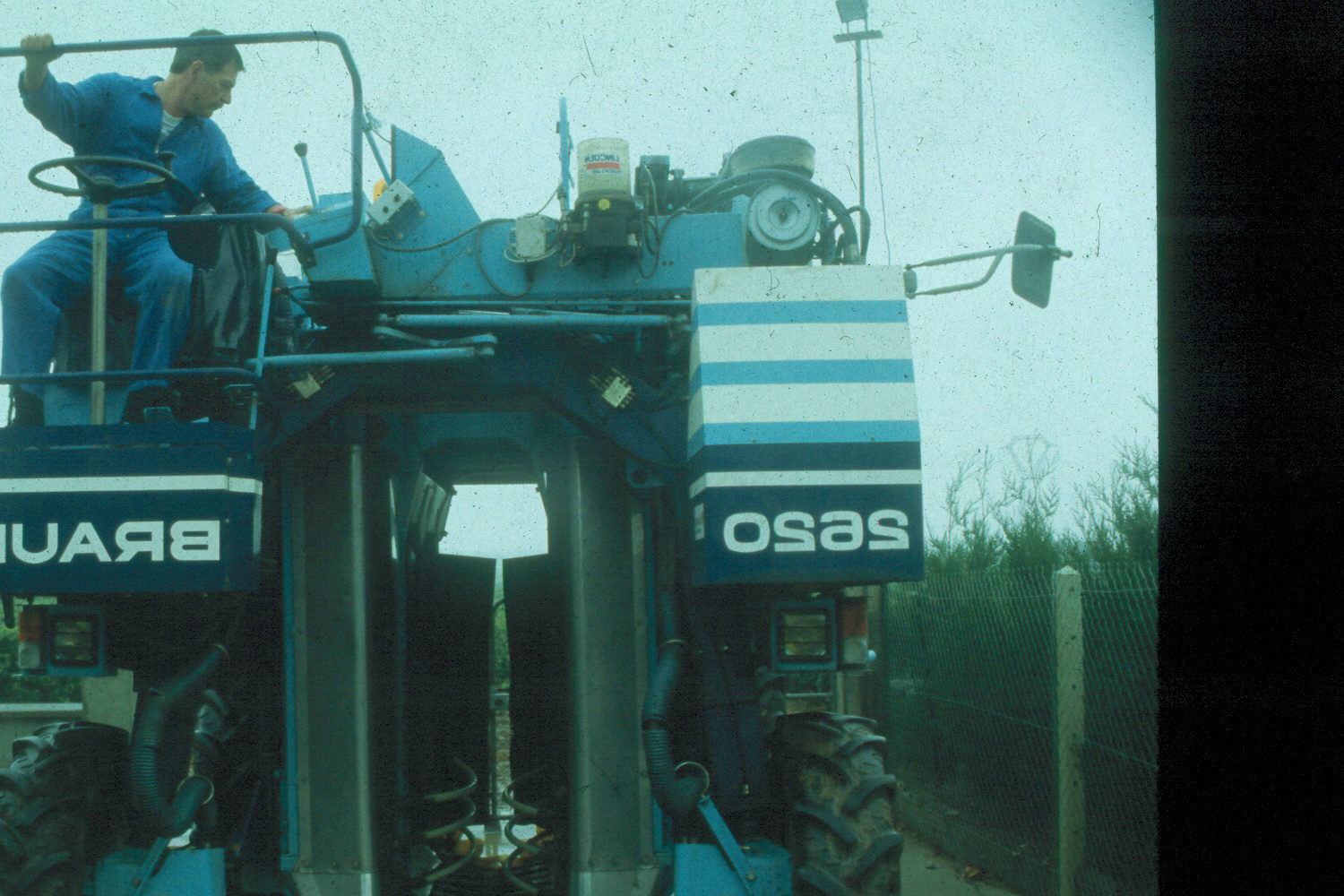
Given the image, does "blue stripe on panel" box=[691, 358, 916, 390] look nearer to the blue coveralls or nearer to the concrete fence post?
the blue coveralls

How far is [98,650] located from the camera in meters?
3.62

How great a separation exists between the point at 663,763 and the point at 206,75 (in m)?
2.46

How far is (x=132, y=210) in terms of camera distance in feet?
12.8

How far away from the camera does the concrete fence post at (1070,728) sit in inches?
242

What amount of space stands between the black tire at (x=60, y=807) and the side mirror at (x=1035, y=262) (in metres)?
3.11

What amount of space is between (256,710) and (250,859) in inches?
18.9

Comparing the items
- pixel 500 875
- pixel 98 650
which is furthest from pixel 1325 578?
pixel 500 875

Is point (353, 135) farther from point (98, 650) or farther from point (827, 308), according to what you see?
point (98, 650)

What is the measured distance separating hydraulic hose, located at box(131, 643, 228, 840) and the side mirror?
2.63 metres

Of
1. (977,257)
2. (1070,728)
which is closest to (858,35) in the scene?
(977,257)

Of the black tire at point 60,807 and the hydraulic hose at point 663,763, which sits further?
the hydraulic hose at point 663,763

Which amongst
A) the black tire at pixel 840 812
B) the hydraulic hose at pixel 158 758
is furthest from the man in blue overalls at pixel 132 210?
the black tire at pixel 840 812

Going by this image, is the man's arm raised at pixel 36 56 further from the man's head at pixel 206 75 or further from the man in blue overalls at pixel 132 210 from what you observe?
the man's head at pixel 206 75

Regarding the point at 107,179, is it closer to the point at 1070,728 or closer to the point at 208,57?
the point at 208,57
